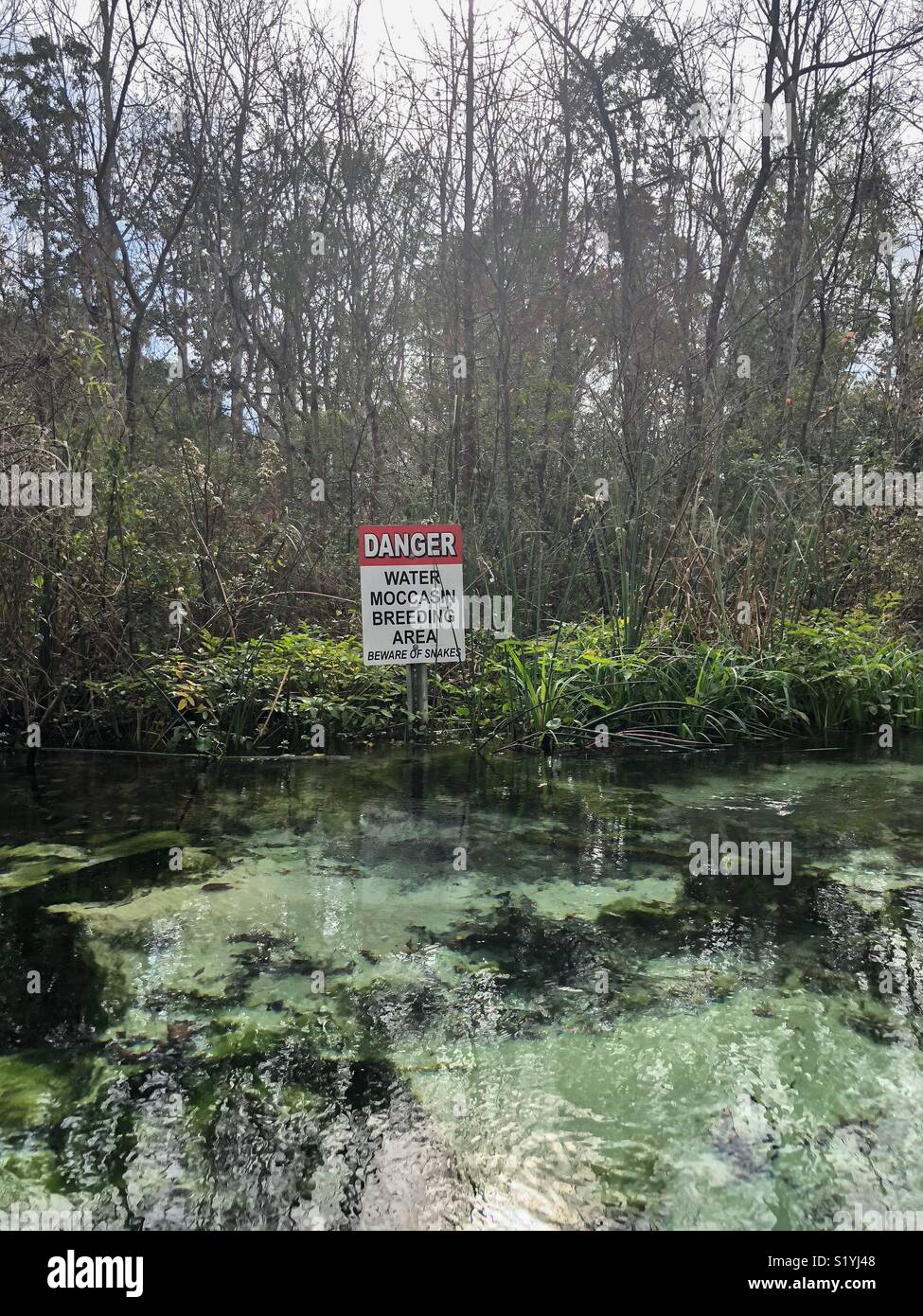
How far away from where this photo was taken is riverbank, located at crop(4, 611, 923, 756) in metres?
4.97

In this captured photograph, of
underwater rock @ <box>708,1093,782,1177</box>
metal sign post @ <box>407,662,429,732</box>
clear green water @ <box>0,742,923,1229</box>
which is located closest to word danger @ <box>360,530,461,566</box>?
metal sign post @ <box>407,662,429,732</box>

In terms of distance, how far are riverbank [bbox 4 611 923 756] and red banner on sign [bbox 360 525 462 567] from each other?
2.14ft

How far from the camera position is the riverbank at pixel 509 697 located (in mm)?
4973

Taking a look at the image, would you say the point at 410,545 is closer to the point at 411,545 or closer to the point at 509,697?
the point at 411,545

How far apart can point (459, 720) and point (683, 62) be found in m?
6.37

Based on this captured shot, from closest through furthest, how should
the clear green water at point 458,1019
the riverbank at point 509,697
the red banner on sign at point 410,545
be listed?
1. the clear green water at point 458,1019
2. the red banner on sign at point 410,545
3. the riverbank at point 509,697

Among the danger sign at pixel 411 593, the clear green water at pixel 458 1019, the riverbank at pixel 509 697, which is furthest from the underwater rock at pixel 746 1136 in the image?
the danger sign at pixel 411 593

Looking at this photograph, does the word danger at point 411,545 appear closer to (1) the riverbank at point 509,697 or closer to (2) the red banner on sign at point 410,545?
(2) the red banner on sign at point 410,545

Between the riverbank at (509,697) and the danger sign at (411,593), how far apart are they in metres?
0.42

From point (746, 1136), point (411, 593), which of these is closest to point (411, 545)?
point (411, 593)

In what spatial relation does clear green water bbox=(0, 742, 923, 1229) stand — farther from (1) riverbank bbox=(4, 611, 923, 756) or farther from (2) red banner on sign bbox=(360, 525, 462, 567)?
(2) red banner on sign bbox=(360, 525, 462, 567)

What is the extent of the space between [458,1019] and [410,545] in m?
3.11
